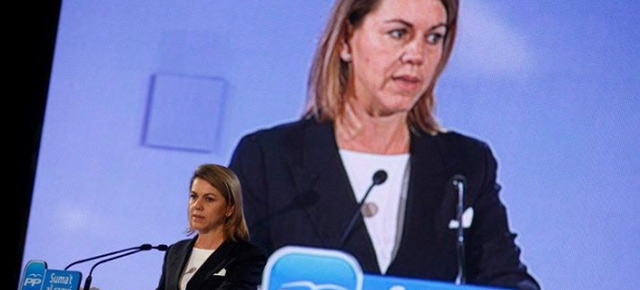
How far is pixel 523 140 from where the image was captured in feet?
10.1

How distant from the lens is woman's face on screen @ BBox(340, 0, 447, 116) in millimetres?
3111

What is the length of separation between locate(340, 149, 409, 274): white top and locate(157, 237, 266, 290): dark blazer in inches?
14.8

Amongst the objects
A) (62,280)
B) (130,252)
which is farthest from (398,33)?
(62,280)

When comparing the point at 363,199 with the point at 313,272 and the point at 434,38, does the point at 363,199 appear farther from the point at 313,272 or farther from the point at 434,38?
the point at 434,38

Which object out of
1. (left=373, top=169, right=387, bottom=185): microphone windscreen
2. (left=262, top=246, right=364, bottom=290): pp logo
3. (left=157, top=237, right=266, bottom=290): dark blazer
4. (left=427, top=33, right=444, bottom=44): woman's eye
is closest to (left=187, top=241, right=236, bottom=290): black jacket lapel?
(left=157, top=237, right=266, bottom=290): dark blazer

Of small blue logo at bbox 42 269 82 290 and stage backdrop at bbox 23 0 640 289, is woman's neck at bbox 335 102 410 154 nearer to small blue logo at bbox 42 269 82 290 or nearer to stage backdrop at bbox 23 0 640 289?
stage backdrop at bbox 23 0 640 289

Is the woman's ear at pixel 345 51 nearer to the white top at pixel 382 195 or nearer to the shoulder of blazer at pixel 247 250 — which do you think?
the white top at pixel 382 195

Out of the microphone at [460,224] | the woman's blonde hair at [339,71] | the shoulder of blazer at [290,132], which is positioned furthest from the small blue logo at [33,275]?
the microphone at [460,224]

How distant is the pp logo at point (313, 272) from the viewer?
275 cm

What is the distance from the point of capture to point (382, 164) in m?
3.10

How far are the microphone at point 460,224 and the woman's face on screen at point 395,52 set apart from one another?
0.29 metres

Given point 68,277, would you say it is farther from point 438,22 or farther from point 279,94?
point 438,22

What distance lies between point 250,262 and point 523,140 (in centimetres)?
98

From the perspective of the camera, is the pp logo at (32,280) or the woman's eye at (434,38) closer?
the woman's eye at (434,38)
